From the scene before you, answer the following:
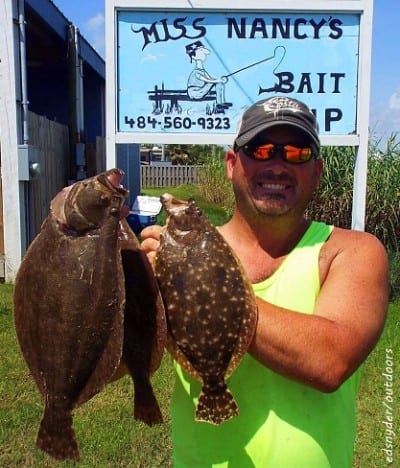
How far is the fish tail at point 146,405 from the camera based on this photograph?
1.75m

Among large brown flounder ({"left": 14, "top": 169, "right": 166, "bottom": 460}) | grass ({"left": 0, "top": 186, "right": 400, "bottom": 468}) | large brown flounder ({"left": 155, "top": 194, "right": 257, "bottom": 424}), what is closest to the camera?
large brown flounder ({"left": 14, "top": 169, "right": 166, "bottom": 460})

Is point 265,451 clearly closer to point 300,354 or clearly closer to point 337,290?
point 300,354

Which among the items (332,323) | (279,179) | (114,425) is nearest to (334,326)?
(332,323)

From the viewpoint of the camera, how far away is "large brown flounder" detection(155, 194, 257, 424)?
5.52 feet

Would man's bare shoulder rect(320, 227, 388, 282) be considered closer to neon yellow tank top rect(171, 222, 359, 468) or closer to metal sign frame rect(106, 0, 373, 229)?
neon yellow tank top rect(171, 222, 359, 468)

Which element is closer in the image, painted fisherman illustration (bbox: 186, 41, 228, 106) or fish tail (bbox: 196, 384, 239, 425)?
fish tail (bbox: 196, 384, 239, 425)

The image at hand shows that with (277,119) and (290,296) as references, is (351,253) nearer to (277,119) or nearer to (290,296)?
(290,296)

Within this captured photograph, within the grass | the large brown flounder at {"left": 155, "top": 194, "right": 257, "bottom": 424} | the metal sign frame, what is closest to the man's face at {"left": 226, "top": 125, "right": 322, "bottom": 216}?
the large brown flounder at {"left": 155, "top": 194, "right": 257, "bottom": 424}

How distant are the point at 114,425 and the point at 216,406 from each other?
2968mm

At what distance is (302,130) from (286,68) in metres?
3.96

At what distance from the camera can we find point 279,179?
6.57ft

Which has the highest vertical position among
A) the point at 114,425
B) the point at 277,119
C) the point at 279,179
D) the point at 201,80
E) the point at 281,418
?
the point at 201,80

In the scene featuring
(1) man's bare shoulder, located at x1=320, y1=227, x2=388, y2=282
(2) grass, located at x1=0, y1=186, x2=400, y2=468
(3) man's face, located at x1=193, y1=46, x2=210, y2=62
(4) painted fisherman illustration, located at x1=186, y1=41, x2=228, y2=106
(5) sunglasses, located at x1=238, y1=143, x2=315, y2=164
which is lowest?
(2) grass, located at x1=0, y1=186, x2=400, y2=468

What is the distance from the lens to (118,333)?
1.60 meters
